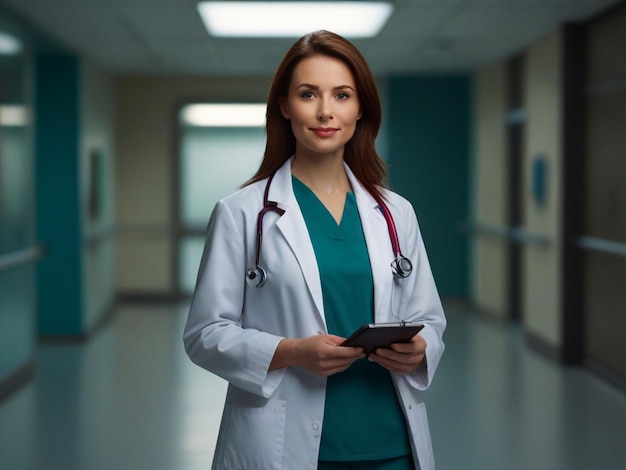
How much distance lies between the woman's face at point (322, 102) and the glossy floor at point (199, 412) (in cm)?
302

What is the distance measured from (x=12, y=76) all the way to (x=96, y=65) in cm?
335

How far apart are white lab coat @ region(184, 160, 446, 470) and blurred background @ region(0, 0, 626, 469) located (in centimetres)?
286

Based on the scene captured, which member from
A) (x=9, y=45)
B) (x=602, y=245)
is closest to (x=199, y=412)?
(x=9, y=45)

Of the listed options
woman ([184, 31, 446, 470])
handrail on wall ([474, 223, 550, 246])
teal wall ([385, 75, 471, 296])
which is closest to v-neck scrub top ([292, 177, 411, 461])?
woman ([184, 31, 446, 470])

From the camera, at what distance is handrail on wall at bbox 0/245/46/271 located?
19.2 ft

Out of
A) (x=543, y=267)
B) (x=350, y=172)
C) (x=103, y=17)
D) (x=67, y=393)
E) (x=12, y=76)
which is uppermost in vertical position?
(x=103, y=17)

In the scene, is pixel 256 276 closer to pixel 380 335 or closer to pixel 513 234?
pixel 380 335

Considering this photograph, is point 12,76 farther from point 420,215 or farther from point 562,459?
point 420,215

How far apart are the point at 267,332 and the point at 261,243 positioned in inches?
7.0

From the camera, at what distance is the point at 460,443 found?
190 inches

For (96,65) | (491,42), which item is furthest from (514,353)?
(96,65)

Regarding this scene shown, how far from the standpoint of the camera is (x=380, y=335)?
1609 mm

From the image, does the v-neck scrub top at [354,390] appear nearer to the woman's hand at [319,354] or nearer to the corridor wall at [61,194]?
the woman's hand at [319,354]

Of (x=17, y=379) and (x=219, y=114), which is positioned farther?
(x=219, y=114)
